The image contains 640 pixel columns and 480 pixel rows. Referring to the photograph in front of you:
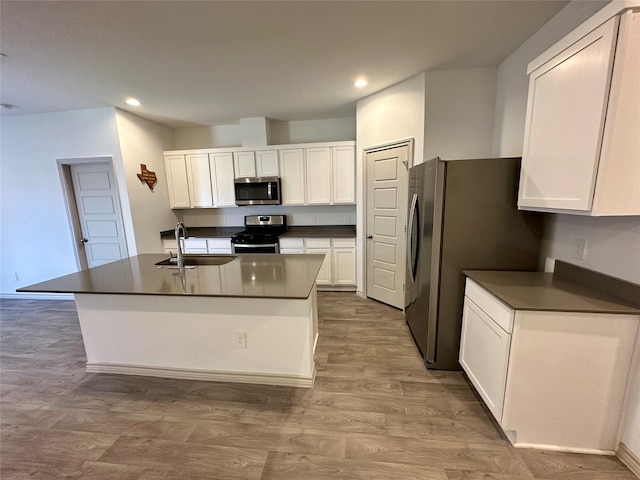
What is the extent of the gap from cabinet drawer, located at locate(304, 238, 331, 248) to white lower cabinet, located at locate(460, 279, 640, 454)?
2.54 metres

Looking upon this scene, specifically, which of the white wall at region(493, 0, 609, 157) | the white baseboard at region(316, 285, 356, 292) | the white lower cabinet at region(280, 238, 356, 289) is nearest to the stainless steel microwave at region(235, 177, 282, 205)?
the white lower cabinet at region(280, 238, 356, 289)

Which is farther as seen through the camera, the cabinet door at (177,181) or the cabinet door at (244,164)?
the cabinet door at (177,181)

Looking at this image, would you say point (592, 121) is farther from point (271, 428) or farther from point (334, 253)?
point (334, 253)

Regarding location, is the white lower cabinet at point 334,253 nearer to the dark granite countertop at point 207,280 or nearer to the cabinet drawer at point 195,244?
the cabinet drawer at point 195,244

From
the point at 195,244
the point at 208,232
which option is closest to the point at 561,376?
the point at 195,244

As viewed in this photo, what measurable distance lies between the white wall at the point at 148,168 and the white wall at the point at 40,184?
13 cm

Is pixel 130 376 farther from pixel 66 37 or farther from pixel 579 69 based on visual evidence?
pixel 579 69

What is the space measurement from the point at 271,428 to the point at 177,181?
13.1ft

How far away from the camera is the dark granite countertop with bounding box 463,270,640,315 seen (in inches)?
53.2

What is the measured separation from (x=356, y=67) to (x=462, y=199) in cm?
160

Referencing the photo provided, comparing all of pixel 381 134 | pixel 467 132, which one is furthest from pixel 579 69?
pixel 381 134

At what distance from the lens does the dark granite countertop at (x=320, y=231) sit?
3.94 meters

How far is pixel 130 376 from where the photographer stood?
2219mm

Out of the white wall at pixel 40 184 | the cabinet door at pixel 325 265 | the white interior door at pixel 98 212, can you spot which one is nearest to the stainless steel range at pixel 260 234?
the cabinet door at pixel 325 265
